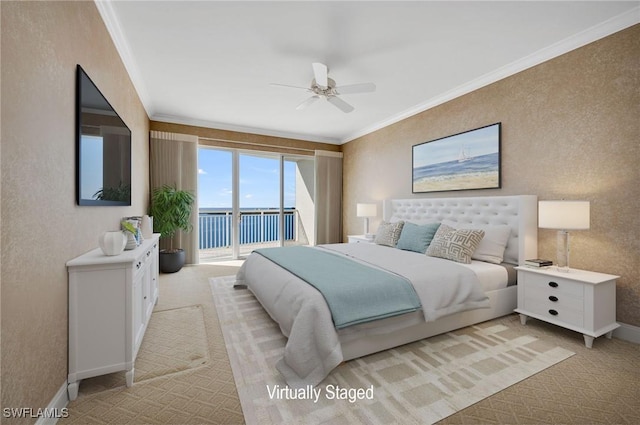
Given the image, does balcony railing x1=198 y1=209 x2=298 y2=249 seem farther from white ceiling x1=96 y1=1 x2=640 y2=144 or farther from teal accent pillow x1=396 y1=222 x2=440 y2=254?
teal accent pillow x1=396 y1=222 x2=440 y2=254

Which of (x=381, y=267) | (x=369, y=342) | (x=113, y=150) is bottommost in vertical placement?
(x=369, y=342)

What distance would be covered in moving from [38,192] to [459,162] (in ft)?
13.4

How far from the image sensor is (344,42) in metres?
2.62

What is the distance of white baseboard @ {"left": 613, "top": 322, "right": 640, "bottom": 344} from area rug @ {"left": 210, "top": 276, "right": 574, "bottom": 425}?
67cm

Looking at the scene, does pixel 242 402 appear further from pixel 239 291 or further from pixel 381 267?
pixel 239 291

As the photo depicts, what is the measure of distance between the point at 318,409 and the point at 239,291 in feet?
7.51

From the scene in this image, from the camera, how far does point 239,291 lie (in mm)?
3562

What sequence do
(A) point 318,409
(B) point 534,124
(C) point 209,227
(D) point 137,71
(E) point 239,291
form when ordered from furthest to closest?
1. (C) point 209,227
2. (E) point 239,291
3. (D) point 137,71
4. (B) point 534,124
5. (A) point 318,409

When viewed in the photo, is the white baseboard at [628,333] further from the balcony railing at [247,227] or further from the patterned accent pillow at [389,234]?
the balcony railing at [247,227]

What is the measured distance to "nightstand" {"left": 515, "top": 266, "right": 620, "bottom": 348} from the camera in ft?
7.13

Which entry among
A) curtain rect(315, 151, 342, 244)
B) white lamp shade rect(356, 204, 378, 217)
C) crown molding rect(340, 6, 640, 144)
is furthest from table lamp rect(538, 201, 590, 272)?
curtain rect(315, 151, 342, 244)

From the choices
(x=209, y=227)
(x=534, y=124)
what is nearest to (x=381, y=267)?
(x=534, y=124)

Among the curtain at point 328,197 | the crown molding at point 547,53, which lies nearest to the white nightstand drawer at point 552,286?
the crown molding at point 547,53

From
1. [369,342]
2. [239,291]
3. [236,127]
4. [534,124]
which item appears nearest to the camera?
[369,342]
